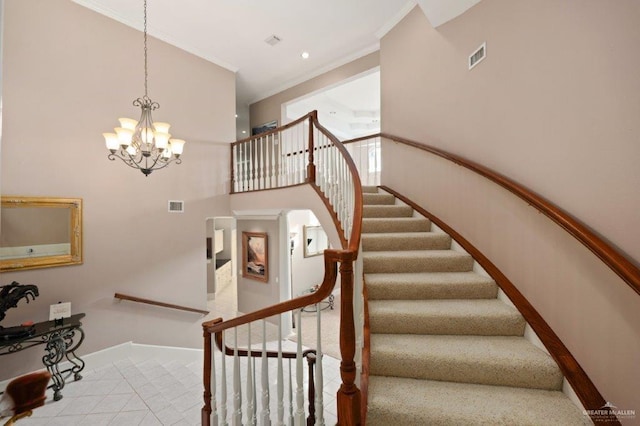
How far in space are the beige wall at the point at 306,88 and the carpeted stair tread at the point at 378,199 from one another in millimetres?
2515

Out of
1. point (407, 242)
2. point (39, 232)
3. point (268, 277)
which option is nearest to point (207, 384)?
point (407, 242)

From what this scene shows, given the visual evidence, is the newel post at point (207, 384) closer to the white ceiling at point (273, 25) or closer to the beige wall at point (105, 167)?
the beige wall at point (105, 167)

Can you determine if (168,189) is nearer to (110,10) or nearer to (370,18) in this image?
(110,10)

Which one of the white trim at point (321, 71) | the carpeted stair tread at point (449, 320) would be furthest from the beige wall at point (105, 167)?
the carpeted stair tread at point (449, 320)

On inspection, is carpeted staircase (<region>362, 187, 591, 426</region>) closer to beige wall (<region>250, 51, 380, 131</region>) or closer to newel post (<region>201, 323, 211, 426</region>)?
newel post (<region>201, 323, 211, 426</region>)

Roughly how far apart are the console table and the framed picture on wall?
3352 mm

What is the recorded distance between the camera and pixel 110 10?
3.82 metres

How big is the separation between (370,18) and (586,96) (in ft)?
11.7

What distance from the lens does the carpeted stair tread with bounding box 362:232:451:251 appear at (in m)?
3.06

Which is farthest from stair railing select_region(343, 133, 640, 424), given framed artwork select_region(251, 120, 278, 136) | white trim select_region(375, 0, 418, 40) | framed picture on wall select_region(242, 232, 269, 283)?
framed artwork select_region(251, 120, 278, 136)

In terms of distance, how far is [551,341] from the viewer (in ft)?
6.13

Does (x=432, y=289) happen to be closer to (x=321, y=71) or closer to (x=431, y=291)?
(x=431, y=291)

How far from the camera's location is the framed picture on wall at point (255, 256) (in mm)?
6316

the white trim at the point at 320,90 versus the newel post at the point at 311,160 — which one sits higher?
the white trim at the point at 320,90
